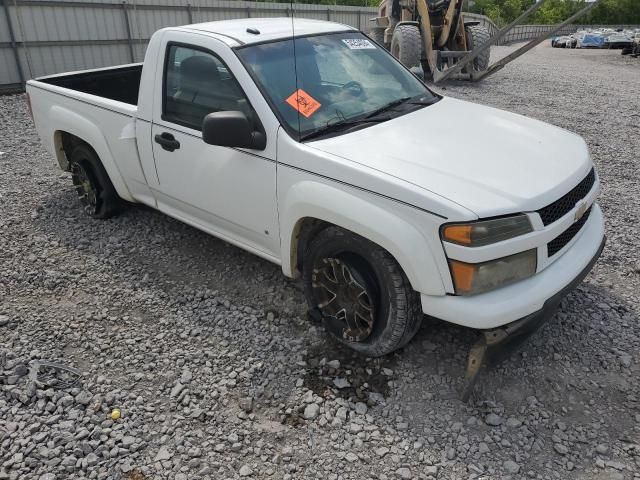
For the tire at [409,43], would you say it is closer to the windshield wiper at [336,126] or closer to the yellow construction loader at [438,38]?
the yellow construction loader at [438,38]

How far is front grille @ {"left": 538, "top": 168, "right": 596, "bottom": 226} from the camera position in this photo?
2723 millimetres

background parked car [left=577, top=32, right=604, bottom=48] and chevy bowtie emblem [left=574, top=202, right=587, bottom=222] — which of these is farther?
background parked car [left=577, top=32, right=604, bottom=48]

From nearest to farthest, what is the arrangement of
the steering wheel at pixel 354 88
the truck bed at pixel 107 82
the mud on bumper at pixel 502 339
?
the mud on bumper at pixel 502 339
the steering wheel at pixel 354 88
the truck bed at pixel 107 82

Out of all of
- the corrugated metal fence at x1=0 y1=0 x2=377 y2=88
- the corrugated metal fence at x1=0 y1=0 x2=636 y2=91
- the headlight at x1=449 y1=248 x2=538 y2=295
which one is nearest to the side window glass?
the headlight at x1=449 y1=248 x2=538 y2=295

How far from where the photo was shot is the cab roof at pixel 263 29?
3.63 meters

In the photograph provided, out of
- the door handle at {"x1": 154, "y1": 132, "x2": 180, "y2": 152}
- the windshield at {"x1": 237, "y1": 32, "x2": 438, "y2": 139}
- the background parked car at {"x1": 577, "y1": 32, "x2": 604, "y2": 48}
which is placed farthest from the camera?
the background parked car at {"x1": 577, "y1": 32, "x2": 604, "y2": 48}

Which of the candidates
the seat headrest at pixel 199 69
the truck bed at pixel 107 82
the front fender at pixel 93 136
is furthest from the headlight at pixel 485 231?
the truck bed at pixel 107 82

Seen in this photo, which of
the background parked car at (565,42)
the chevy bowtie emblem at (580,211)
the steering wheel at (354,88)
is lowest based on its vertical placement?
the background parked car at (565,42)

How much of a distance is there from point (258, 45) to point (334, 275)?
1.61 metres

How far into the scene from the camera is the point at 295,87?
3.40 m

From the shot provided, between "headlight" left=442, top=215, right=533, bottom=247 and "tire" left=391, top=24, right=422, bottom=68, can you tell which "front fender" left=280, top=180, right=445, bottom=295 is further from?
"tire" left=391, top=24, right=422, bottom=68

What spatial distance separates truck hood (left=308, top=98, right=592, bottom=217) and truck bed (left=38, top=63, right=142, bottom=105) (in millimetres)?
3614

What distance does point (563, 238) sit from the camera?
2.95 m

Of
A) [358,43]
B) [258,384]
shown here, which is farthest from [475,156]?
[258,384]
